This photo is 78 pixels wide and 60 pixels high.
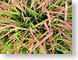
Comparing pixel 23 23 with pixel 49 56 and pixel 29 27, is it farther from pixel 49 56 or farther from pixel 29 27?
pixel 49 56

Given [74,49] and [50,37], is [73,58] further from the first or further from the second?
[50,37]

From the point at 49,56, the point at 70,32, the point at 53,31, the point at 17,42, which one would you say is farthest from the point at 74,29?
the point at 17,42

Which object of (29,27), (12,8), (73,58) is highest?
(12,8)

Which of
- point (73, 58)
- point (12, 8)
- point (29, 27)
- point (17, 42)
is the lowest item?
point (73, 58)

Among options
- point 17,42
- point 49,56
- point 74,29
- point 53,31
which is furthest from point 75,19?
point 17,42

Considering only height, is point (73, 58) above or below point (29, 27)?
below

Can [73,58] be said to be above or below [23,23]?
below
